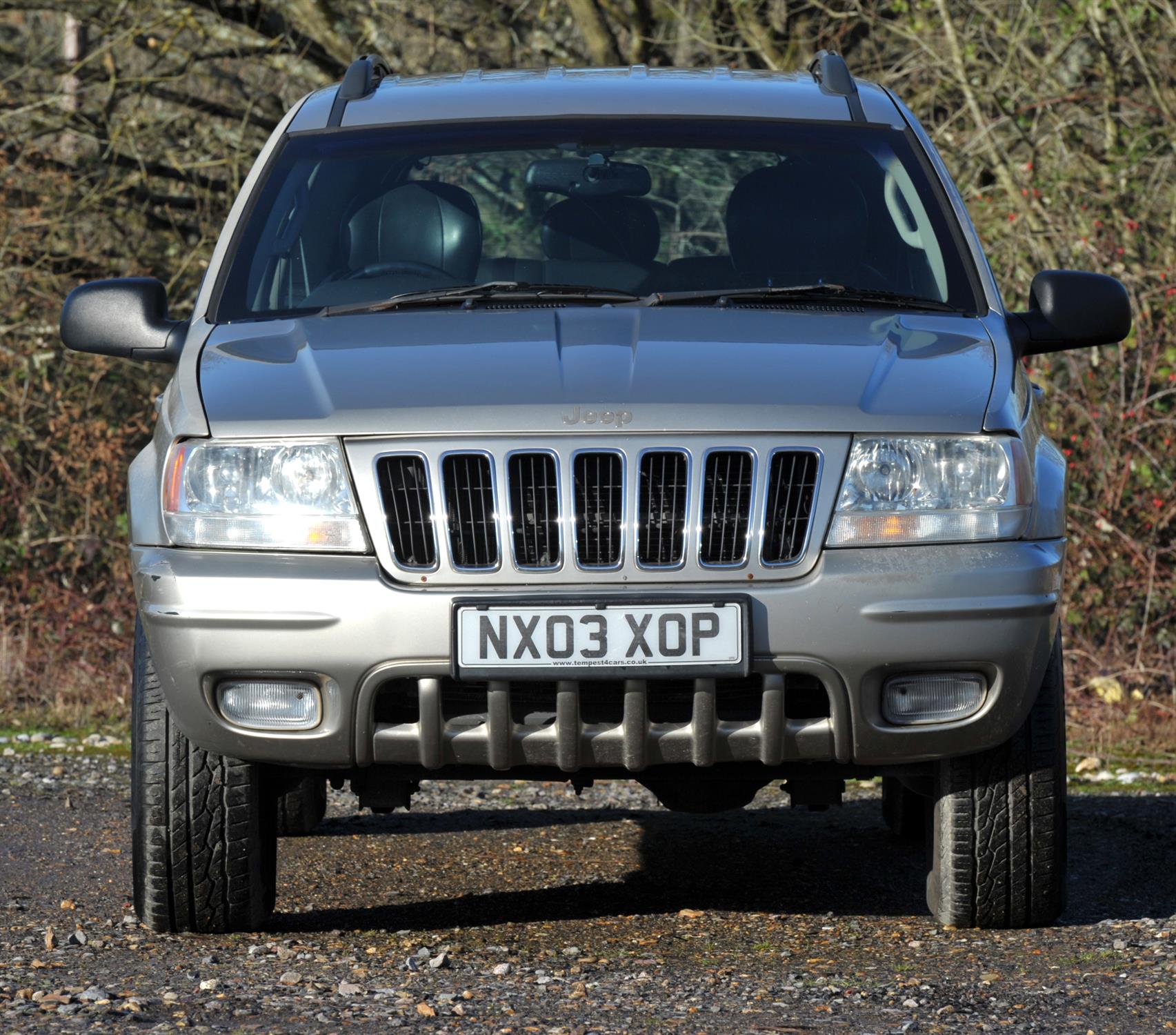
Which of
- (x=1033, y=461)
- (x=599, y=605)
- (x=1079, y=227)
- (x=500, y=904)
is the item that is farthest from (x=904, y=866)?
(x=1079, y=227)

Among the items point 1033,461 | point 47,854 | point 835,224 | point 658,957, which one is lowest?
point 47,854

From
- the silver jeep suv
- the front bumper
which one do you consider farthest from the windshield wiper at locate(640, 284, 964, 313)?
the front bumper

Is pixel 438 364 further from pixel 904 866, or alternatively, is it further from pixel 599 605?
pixel 904 866

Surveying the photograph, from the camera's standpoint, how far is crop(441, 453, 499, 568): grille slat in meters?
3.70

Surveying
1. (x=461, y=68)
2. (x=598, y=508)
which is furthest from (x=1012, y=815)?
(x=461, y=68)

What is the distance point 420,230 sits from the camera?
15.9 feet

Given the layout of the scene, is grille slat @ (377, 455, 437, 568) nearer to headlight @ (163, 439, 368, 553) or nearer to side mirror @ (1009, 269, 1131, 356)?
headlight @ (163, 439, 368, 553)

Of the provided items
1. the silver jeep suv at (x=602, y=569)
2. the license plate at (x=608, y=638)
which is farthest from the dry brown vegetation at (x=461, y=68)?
the license plate at (x=608, y=638)

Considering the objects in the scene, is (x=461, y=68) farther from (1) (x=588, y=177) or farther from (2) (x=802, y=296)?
(2) (x=802, y=296)

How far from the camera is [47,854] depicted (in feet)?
18.1

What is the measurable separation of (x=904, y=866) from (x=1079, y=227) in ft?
17.3

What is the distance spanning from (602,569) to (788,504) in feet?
1.30

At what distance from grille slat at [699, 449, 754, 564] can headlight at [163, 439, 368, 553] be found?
0.69 metres

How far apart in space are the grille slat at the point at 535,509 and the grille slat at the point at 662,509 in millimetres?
171
